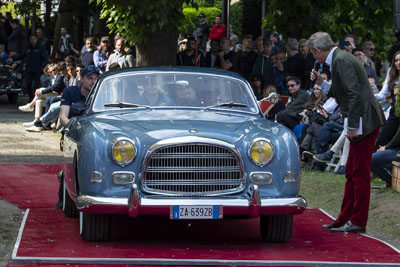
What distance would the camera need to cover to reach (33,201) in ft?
41.3

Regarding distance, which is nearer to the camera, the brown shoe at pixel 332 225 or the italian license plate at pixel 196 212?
the italian license plate at pixel 196 212

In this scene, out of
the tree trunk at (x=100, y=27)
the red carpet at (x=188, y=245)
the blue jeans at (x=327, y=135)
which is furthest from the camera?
the tree trunk at (x=100, y=27)

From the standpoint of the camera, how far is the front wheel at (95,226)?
949 centimetres

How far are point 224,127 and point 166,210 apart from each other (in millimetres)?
1073

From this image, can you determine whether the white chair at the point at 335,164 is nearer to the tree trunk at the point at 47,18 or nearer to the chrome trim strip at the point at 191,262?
the chrome trim strip at the point at 191,262

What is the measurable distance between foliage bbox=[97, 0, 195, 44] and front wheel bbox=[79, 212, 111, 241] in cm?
969

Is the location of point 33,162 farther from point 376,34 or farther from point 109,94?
point 376,34

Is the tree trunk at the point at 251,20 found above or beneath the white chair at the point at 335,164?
above

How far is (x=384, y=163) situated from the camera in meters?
13.8

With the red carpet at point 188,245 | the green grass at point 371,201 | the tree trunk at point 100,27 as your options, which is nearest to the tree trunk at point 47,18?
the tree trunk at point 100,27

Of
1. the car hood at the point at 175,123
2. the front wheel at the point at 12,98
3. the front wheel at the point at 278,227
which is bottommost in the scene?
the front wheel at the point at 12,98

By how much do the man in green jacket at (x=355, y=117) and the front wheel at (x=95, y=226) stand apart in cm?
251

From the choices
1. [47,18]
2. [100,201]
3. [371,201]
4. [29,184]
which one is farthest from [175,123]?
[47,18]

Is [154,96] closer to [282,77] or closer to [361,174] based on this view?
[361,174]
